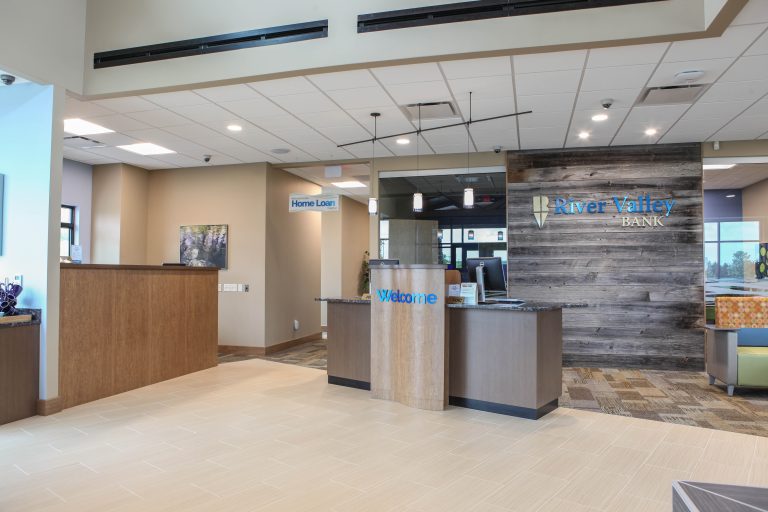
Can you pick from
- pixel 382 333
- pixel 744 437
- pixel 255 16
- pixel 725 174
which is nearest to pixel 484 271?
pixel 382 333

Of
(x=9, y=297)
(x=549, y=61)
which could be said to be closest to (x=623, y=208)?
(x=549, y=61)

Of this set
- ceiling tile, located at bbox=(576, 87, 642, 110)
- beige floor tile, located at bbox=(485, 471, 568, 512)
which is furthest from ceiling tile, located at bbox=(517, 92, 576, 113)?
beige floor tile, located at bbox=(485, 471, 568, 512)

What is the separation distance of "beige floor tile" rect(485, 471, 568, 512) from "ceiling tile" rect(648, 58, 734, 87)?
3.99 m

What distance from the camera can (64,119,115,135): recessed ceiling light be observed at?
269 inches

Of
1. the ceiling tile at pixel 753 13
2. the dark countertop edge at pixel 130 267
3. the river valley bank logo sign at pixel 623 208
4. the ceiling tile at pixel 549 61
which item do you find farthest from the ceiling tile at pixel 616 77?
the dark countertop edge at pixel 130 267

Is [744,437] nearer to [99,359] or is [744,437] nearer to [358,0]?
[358,0]

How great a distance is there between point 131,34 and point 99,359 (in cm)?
368

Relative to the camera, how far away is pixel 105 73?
571 centimetres

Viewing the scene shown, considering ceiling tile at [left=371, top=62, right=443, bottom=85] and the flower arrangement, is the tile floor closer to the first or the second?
the flower arrangement

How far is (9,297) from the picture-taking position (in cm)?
497

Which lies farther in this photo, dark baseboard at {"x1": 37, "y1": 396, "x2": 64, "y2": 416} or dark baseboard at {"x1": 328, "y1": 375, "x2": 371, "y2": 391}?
dark baseboard at {"x1": 328, "y1": 375, "x2": 371, "y2": 391}

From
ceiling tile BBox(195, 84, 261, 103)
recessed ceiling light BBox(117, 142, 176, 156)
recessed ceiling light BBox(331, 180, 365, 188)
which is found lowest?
recessed ceiling light BBox(331, 180, 365, 188)

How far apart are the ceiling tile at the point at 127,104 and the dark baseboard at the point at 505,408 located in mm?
4904

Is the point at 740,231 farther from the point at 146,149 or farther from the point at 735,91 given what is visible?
the point at 146,149
